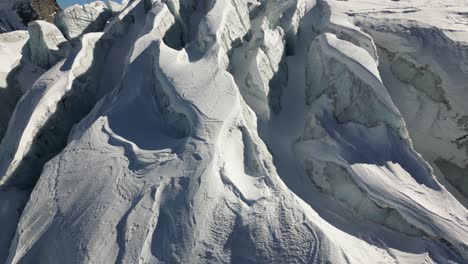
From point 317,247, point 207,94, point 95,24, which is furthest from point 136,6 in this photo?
point 317,247

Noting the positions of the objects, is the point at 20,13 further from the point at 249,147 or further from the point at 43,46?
the point at 249,147

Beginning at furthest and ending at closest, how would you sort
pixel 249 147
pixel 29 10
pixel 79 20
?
pixel 29 10 < pixel 79 20 < pixel 249 147

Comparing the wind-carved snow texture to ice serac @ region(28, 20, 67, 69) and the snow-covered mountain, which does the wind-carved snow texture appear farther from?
the snow-covered mountain

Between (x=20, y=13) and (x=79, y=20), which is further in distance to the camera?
(x=20, y=13)

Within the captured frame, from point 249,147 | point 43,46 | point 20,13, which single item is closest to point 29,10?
point 20,13

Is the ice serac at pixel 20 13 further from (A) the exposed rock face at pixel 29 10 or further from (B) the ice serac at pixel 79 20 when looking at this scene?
(B) the ice serac at pixel 79 20

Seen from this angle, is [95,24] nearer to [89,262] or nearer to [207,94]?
[207,94]

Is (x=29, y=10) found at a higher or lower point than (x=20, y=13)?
higher

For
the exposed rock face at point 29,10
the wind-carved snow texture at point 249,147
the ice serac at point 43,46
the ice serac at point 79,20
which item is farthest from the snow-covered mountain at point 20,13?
the wind-carved snow texture at point 249,147
